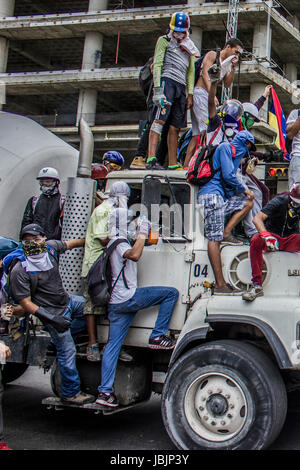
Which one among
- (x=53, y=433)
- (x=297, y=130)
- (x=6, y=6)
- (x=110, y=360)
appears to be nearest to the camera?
(x=110, y=360)

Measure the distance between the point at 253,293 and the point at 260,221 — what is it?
2.26 feet

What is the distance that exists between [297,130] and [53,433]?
12.7ft

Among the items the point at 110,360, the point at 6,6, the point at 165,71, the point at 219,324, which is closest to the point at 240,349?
the point at 219,324

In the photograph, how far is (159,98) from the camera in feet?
20.4

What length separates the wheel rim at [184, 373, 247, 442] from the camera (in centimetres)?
450

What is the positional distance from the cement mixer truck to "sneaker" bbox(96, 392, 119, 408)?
10 centimetres

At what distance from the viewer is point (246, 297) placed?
4656mm

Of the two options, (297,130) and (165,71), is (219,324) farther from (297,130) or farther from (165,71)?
(165,71)

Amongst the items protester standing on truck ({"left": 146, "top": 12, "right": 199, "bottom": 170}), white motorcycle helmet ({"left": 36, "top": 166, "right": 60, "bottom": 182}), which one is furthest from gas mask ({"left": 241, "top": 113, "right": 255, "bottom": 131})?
white motorcycle helmet ({"left": 36, "top": 166, "right": 60, "bottom": 182})

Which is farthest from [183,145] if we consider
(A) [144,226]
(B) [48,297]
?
(B) [48,297]

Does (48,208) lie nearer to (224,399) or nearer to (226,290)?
(226,290)
